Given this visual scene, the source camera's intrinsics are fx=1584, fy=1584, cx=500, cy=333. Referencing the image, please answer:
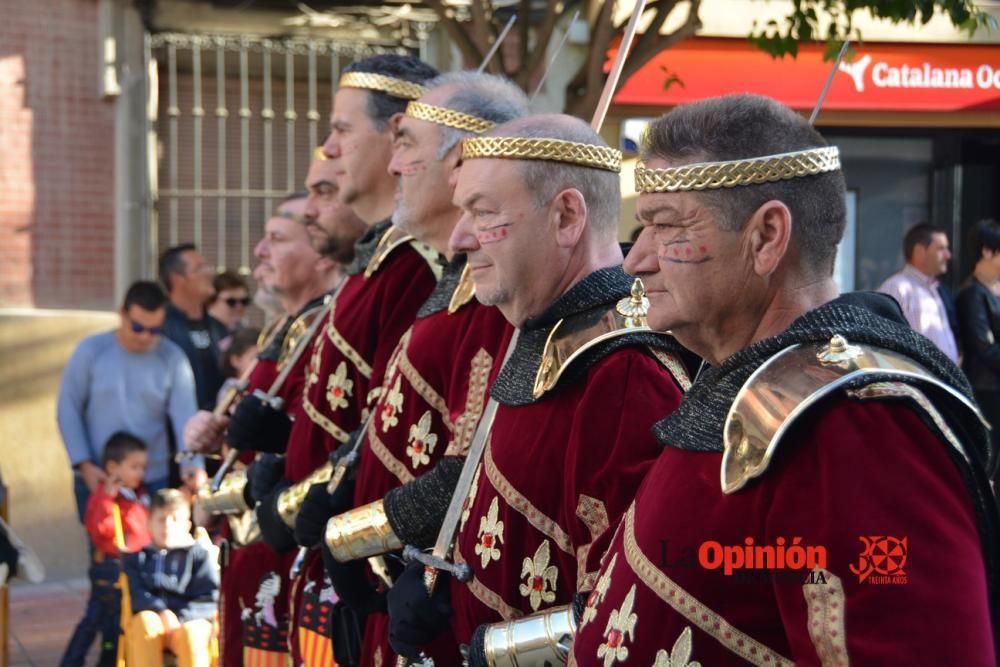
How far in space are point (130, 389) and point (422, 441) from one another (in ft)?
14.2

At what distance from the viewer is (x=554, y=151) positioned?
3000 millimetres

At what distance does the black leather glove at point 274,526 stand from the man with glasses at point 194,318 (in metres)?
3.95

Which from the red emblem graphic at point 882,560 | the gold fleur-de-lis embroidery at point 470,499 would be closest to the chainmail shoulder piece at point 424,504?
the gold fleur-de-lis embroidery at point 470,499

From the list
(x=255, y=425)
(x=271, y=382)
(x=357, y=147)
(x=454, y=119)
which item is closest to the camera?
(x=454, y=119)

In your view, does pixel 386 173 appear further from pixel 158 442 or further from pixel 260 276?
pixel 158 442

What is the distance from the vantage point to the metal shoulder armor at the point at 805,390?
189 centimetres

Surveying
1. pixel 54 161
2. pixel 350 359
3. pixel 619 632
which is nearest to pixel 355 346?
pixel 350 359

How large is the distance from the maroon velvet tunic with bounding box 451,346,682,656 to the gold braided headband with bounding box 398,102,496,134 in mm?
1034

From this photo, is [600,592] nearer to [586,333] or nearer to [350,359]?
[586,333]

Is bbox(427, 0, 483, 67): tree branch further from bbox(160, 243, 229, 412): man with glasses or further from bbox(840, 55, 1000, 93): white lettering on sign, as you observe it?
bbox(840, 55, 1000, 93): white lettering on sign

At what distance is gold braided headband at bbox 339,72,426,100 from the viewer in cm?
447

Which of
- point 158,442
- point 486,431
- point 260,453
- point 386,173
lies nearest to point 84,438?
point 158,442

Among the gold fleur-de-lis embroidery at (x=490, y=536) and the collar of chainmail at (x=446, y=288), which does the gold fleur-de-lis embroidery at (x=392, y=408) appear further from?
the gold fleur-de-lis embroidery at (x=490, y=536)

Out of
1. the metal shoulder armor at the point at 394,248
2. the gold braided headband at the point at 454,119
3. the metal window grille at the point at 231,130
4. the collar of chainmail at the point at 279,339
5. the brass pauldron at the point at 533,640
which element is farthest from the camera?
the metal window grille at the point at 231,130
